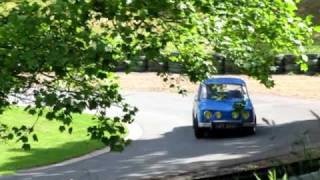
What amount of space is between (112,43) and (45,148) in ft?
41.2

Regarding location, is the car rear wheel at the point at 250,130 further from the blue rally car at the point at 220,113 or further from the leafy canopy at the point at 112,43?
the leafy canopy at the point at 112,43

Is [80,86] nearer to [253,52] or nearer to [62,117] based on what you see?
[62,117]

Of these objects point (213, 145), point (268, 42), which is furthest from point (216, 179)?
point (213, 145)

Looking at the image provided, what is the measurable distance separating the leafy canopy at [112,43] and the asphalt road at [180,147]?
3871mm

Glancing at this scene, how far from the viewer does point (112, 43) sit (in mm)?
6367

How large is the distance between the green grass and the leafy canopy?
26.3 ft

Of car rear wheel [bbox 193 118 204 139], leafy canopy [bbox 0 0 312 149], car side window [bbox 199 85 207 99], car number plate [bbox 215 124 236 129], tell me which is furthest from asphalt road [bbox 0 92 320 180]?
leafy canopy [bbox 0 0 312 149]

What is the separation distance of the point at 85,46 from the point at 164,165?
411 inches

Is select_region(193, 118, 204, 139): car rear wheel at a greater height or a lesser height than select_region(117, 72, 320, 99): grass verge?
lesser

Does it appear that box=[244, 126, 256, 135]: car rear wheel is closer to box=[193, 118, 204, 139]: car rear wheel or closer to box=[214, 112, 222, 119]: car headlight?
box=[214, 112, 222, 119]: car headlight

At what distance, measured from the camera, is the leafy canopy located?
564 centimetres

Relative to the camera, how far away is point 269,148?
17203 mm

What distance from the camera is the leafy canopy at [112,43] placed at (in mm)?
5637

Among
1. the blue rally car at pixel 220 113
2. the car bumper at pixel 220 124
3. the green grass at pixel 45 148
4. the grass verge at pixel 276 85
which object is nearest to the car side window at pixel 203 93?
the blue rally car at pixel 220 113
